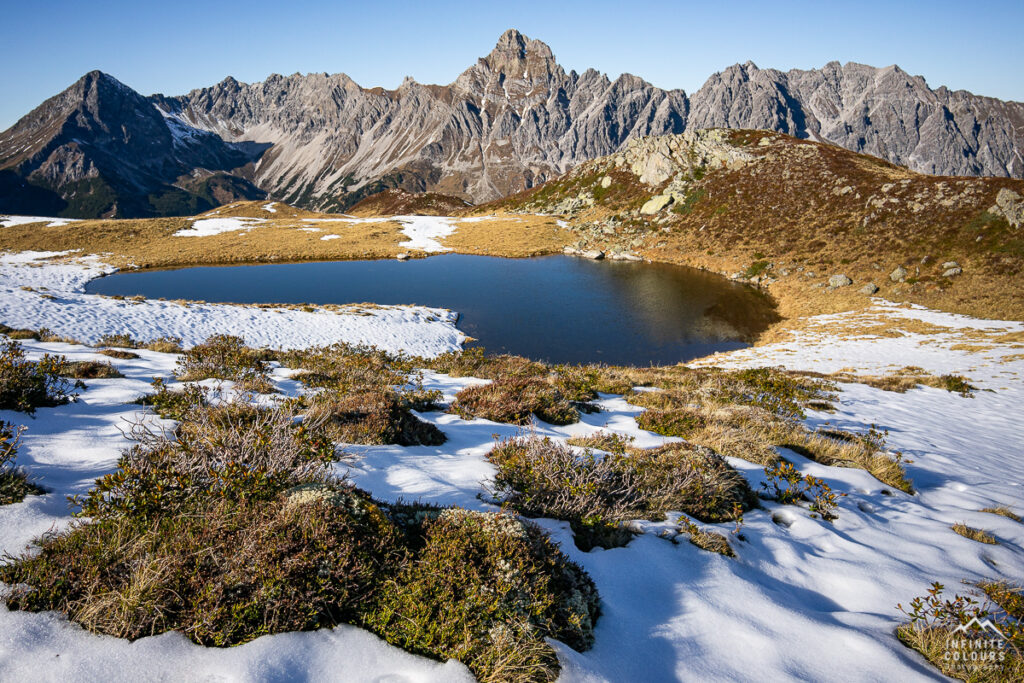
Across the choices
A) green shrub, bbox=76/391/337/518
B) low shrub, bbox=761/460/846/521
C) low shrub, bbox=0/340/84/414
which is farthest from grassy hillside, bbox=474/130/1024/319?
low shrub, bbox=0/340/84/414

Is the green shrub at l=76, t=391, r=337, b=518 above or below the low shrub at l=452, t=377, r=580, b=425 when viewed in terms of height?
above

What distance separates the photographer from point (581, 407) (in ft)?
32.3

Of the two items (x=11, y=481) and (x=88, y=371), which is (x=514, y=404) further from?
(x=88, y=371)

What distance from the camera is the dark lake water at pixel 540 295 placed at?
29234mm

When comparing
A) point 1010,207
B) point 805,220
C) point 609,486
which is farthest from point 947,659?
point 805,220

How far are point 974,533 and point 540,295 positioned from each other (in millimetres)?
35527

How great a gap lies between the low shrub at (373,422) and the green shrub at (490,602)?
2.88 m

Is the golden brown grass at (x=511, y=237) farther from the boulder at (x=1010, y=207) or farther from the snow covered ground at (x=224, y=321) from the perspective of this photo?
the boulder at (x=1010, y=207)

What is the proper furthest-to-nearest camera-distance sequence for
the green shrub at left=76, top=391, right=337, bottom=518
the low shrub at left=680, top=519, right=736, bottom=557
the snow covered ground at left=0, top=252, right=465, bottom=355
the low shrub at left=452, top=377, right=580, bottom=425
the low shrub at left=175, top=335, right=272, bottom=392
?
1. the snow covered ground at left=0, top=252, right=465, bottom=355
2. the low shrub at left=175, top=335, right=272, bottom=392
3. the low shrub at left=452, top=377, right=580, bottom=425
4. the low shrub at left=680, top=519, right=736, bottom=557
5. the green shrub at left=76, top=391, right=337, bottom=518

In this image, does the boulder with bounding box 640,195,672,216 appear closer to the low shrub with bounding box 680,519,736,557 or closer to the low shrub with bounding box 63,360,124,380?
the low shrub with bounding box 63,360,124,380

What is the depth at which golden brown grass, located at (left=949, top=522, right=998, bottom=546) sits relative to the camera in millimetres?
5590

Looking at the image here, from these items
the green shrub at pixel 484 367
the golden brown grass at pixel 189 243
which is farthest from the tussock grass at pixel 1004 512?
the golden brown grass at pixel 189 243

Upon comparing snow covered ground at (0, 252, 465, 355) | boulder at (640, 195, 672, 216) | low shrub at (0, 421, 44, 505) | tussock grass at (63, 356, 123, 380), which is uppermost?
boulder at (640, 195, 672, 216)

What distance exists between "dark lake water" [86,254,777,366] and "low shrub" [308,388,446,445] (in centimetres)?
1922
